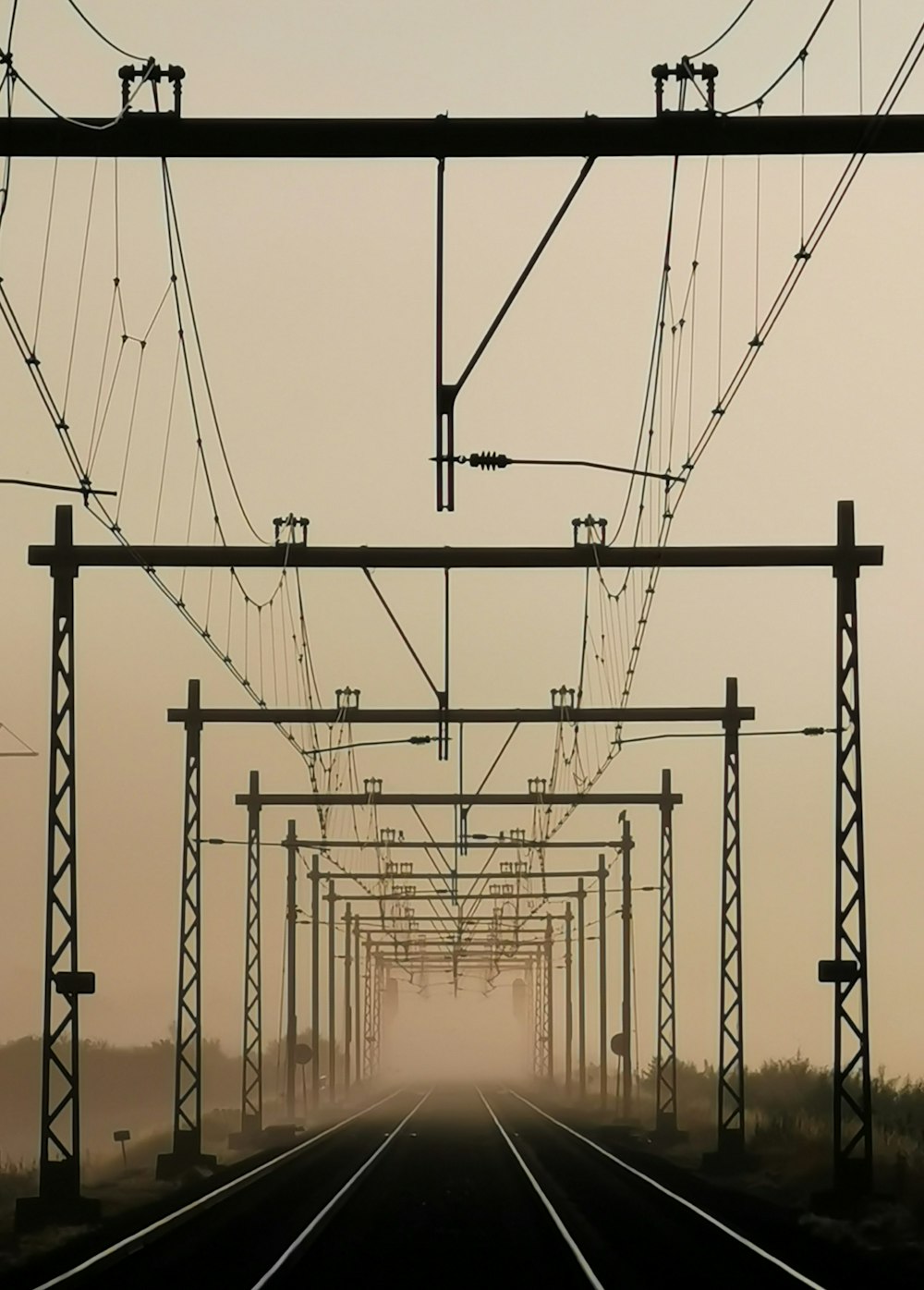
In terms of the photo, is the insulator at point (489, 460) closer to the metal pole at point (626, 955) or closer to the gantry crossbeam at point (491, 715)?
the gantry crossbeam at point (491, 715)

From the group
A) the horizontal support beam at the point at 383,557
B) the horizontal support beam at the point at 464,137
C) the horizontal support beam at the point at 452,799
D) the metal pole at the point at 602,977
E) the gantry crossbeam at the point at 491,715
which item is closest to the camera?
the horizontal support beam at the point at 464,137

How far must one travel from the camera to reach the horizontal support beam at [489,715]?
136 ft

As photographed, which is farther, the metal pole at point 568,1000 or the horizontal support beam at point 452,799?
the metal pole at point 568,1000

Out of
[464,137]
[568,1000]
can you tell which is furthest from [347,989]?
[464,137]

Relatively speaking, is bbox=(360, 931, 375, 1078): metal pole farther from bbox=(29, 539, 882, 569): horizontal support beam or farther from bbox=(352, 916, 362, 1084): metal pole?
bbox=(29, 539, 882, 569): horizontal support beam

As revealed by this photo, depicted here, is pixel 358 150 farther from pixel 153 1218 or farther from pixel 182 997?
pixel 182 997

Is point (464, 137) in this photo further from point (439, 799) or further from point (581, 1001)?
point (581, 1001)

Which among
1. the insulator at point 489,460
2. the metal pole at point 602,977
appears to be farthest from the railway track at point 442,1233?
the metal pole at point 602,977

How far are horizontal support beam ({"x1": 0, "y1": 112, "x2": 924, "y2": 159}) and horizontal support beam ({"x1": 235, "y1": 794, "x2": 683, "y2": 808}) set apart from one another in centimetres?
3453

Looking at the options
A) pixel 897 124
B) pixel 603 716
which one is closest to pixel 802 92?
pixel 897 124

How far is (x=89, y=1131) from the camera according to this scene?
9219 cm

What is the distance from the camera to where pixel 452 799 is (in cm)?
5322

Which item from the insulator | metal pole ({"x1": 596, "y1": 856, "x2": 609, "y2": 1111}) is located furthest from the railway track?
metal pole ({"x1": 596, "y1": 856, "x2": 609, "y2": 1111})

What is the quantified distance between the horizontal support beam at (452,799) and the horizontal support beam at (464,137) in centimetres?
3453
